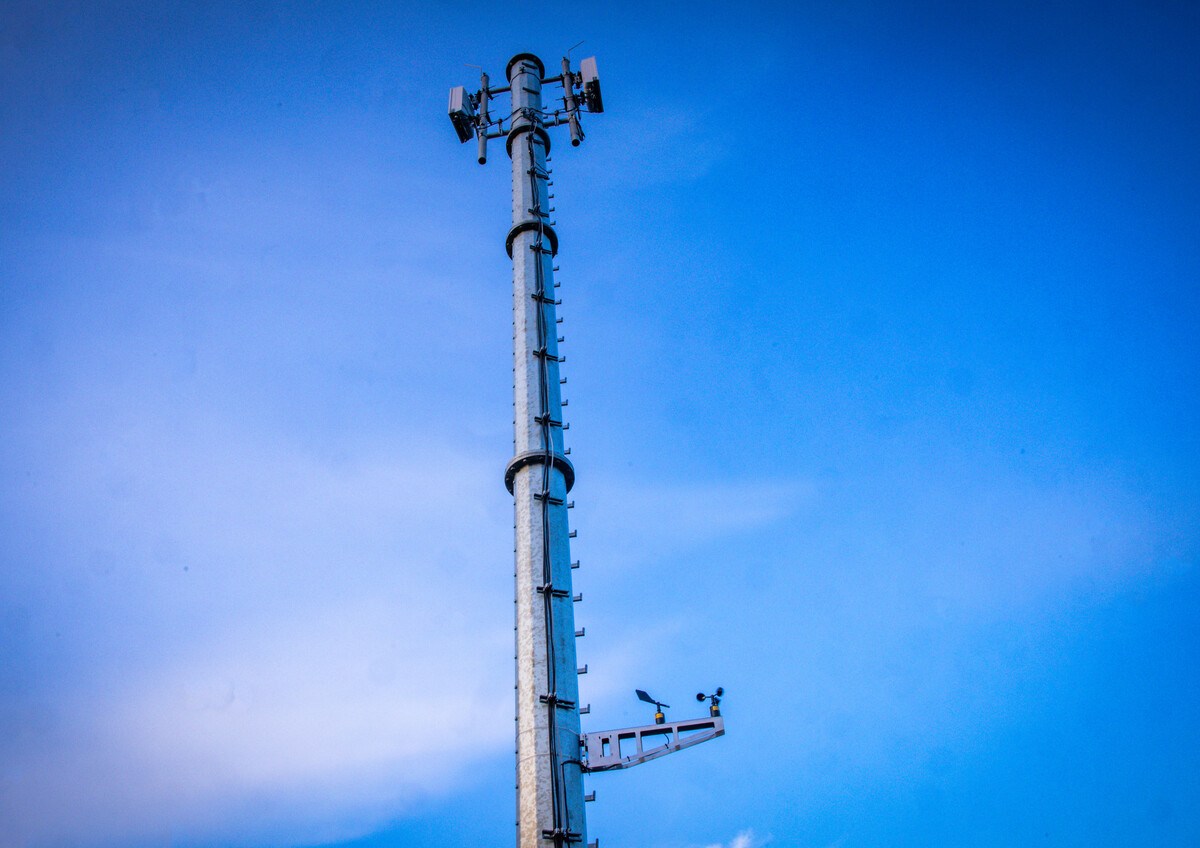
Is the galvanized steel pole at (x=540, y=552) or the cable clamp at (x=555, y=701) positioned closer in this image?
the galvanized steel pole at (x=540, y=552)

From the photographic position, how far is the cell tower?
16047 mm

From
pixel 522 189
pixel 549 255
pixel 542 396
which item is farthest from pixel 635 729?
pixel 522 189

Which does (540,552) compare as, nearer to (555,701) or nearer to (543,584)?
(543,584)

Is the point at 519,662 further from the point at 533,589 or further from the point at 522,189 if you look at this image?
the point at 522,189

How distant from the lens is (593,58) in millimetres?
29375

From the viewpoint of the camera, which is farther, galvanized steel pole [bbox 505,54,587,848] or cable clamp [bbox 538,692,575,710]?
cable clamp [bbox 538,692,575,710]

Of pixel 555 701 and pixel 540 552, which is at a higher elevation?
pixel 540 552

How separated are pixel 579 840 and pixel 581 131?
22.3 m

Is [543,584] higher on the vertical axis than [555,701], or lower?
higher

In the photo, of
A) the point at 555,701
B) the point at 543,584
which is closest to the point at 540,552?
the point at 543,584

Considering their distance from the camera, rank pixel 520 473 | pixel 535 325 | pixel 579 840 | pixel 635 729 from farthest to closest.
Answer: pixel 535 325 → pixel 520 473 → pixel 635 729 → pixel 579 840

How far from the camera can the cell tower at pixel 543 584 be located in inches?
632

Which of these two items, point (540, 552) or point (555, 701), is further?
point (540, 552)

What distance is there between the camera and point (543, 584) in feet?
59.4
